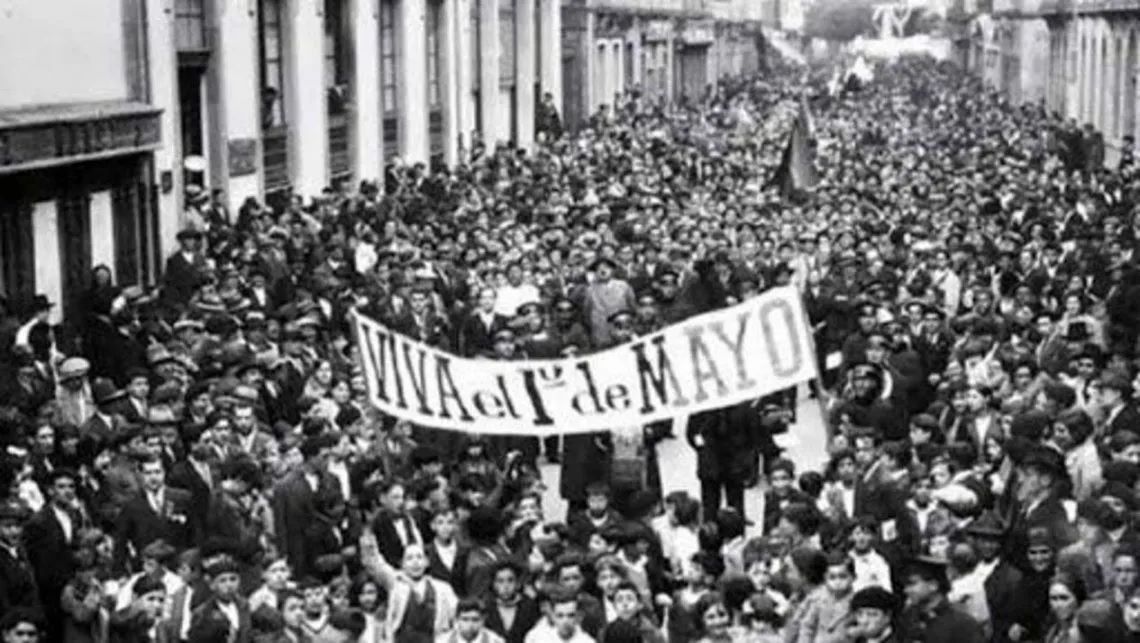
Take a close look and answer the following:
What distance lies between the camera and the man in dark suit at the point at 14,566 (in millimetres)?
10016

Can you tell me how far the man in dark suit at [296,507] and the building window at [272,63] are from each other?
1648 centimetres

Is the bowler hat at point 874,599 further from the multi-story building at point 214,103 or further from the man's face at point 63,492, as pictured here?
the multi-story building at point 214,103

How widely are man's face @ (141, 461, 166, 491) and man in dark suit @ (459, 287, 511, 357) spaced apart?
5.22m

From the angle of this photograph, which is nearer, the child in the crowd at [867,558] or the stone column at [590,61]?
the child in the crowd at [867,558]

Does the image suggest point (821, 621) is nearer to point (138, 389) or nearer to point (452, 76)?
point (138, 389)

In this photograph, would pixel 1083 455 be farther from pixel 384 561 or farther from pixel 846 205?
pixel 846 205

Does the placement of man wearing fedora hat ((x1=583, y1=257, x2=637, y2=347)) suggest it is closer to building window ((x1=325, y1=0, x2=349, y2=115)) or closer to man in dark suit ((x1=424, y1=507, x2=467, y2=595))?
man in dark suit ((x1=424, y1=507, x2=467, y2=595))

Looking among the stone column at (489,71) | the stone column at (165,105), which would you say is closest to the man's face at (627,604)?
the stone column at (165,105)

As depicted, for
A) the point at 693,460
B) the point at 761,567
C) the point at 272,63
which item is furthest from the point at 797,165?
the point at 761,567

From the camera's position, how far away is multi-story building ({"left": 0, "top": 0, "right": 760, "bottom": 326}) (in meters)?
19.6

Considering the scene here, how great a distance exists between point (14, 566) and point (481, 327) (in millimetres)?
6958

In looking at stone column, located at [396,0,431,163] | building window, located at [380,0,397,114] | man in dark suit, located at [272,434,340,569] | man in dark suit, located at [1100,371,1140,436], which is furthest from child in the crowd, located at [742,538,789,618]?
stone column, located at [396,0,431,163]

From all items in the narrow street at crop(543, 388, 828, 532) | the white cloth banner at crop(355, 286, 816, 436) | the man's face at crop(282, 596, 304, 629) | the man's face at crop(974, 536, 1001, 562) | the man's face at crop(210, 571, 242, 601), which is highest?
the white cloth banner at crop(355, 286, 816, 436)

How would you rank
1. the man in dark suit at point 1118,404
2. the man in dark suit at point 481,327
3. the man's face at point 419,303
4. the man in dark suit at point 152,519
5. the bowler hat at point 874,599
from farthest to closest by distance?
the man's face at point 419,303 < the man in dark suit at point 481,327 < the man in dark suit at point 1118,404 < the man in dark suit at point 152,519 < the bowler hat at point 874,599
